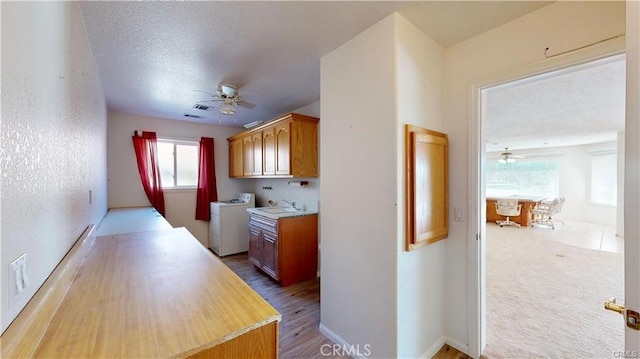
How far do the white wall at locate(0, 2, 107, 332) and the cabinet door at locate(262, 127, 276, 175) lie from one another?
2086 mm

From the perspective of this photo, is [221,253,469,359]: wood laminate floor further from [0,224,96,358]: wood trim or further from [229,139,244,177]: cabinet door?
[229,139,244,177]: cabinet door

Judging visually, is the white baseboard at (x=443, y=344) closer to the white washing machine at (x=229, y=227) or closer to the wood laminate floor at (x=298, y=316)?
the wood laminate floor at (x=298, y=316)

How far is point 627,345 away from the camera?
0.77 metres

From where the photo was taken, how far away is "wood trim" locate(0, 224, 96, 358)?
0.64m

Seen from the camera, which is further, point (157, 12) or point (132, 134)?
point (132, 134)

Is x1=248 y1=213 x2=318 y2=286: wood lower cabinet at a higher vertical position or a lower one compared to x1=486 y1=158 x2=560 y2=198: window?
lower

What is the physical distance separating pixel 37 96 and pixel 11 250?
1.90 feet

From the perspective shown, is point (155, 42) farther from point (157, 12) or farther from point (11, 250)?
point (11, 250)

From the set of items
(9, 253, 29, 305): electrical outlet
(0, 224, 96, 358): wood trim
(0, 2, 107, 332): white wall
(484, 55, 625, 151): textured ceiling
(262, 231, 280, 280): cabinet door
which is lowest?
(262, 231, 280, 280): cabinet door

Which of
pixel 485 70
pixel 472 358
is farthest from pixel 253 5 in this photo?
pixel 472 358

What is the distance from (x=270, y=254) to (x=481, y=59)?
303 centimetres

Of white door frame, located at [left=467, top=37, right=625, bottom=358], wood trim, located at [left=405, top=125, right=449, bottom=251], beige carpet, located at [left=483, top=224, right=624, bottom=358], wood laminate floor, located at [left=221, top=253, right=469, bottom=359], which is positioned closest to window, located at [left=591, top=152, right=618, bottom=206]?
beige carpet, located at [left=483, top=224, right=624, bottom=358]

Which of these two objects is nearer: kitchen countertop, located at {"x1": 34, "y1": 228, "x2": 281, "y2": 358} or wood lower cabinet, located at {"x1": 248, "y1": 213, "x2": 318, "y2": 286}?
kitchen countertop, located at {"x1": 34, "y1": 228, "x2": 281, "y2": 358}

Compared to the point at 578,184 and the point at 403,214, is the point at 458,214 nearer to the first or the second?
the point at 403,214
